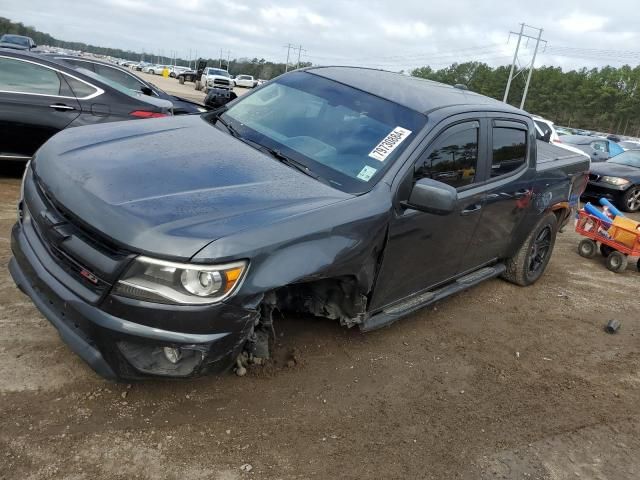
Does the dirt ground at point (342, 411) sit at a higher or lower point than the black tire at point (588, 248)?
lower

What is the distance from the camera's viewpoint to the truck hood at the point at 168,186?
7.70ft

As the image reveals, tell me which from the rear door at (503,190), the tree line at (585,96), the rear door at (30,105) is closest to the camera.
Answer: the rear door at (503,190)

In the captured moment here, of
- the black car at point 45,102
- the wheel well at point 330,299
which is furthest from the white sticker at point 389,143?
the black car at point 45,102

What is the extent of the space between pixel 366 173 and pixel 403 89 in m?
1.04

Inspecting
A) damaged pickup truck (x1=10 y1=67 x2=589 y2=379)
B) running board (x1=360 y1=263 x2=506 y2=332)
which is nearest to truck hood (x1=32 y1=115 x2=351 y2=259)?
damaged pickup truck (x1=10 y1=67 x2=589 y2=379)

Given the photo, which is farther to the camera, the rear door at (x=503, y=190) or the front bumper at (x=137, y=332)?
the rear door at (x=503, y=190)

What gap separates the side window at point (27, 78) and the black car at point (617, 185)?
10.6 meters

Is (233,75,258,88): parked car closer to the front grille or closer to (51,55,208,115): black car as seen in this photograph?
(51,55,208,115): black car

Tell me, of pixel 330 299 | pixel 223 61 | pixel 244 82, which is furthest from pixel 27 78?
pixel 223 61

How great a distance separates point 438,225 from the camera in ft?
11.9

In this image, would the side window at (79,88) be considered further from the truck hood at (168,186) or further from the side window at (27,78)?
the truck hood at (168,186)

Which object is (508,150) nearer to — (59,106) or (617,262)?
(617,262)

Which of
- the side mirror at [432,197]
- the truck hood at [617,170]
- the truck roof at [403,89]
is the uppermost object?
the truck roof at [403,89]

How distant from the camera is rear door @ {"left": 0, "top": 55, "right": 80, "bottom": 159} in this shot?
19.6 ft
